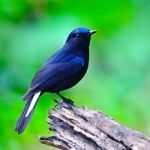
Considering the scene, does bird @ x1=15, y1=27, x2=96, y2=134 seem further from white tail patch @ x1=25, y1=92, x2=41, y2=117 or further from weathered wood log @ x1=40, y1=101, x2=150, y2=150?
weathered wood log @ x1=40, y1=101, x2=150, y2=150

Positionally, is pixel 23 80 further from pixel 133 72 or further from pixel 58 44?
pixel 133 72

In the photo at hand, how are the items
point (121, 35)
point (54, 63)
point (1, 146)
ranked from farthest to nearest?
point (121, 35), point (54, 63), point (1, 146)

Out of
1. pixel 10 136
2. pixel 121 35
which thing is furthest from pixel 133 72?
pixel 10 136

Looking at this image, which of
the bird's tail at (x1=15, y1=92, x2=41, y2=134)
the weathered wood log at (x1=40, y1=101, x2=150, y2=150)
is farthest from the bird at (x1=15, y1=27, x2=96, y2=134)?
the weathered wood log at (x1=40, y1=101, x2=150, y2=150)

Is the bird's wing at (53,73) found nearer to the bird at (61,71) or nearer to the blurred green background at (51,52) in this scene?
the bird at (61,71)

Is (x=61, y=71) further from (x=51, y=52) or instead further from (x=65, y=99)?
(x=51, y=52)

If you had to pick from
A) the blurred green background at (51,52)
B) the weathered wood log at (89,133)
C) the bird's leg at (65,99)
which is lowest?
the weathered wood log at (89,133)

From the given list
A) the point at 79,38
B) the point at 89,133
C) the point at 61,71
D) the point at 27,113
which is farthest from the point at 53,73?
the point at 89,133

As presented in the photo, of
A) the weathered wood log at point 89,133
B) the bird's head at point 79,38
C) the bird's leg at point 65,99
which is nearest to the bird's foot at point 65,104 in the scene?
the bird's leg at point 65,99
